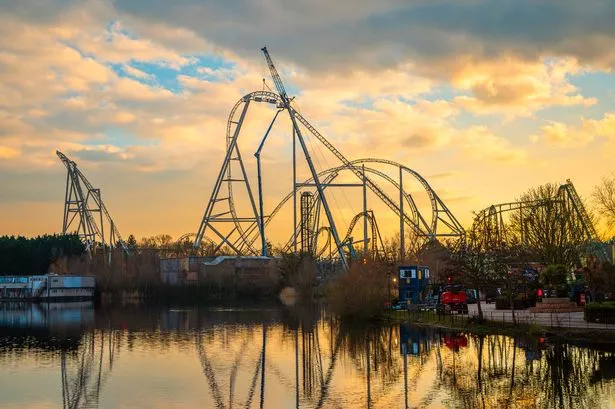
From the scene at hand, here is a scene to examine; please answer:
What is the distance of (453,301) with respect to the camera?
38.3 m

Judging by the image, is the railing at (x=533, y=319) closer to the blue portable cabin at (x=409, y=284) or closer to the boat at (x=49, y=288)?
the blue portable cabin at (x=409, y=284)

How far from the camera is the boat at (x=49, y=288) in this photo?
267ft

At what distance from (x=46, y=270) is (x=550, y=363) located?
8233cm

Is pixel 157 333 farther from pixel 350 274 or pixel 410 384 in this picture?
pixel 410 384

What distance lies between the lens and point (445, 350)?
24.6 meters

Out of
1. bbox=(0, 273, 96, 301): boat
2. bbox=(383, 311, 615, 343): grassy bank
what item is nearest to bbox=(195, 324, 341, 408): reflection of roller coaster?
bbox=(383, 311, 615, 343): grassy bank

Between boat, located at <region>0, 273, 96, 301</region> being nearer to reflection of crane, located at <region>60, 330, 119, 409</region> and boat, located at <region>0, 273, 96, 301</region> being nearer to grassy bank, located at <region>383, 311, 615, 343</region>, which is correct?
reflection of crane, located at <region>60, 330, 119, 409</region>

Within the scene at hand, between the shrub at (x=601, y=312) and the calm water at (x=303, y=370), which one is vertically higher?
the shrub at (x=601, y=312)

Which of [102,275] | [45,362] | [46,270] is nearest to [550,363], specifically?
[45,362]

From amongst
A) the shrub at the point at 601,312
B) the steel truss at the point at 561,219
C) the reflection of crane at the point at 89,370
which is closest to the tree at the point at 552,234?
the steel truss at the point at 561,219

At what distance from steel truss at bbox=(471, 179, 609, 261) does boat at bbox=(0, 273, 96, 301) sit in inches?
1808

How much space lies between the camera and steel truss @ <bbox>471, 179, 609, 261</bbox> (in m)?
42.0

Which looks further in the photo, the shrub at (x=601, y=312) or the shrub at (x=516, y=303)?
the shrub at (x=516, y=303)

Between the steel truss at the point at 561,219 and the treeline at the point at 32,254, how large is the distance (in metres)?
56.0
